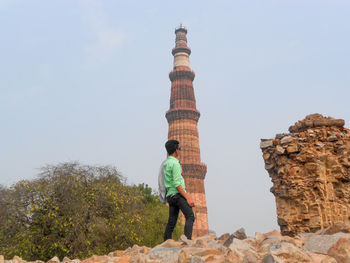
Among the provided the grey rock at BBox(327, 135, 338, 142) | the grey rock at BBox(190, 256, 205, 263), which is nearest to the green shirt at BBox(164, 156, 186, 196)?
the grey rock at BBox(190, 256, 205, 263)

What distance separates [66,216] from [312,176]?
24.5ft

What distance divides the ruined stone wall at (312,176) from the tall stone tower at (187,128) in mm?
30020

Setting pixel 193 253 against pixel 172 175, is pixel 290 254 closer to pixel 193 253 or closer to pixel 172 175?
pixel 193 253

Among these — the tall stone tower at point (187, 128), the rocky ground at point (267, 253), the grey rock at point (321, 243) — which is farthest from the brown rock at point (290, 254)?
the tall stone tower at point (187, 128)

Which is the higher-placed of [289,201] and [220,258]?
[289,201]

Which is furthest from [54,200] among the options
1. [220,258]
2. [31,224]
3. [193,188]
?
[193,188]

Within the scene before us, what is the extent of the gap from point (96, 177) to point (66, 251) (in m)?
3.32

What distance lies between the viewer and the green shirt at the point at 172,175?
15.0 feet

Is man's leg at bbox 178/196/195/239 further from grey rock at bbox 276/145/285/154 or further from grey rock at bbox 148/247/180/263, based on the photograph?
grey rock at bbox 276/145/285/154

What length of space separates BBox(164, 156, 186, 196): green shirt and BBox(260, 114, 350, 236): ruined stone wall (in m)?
3.39

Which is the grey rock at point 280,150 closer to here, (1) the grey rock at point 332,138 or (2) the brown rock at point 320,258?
(1) the grey rock at point 332,138

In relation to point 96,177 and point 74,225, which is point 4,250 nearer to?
point 74,225

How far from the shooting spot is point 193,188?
3756 cm

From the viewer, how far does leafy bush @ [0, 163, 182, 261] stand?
10.5m
